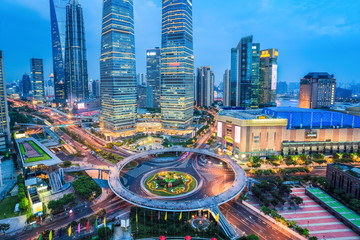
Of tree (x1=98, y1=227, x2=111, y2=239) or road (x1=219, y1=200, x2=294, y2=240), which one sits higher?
tree (x1=98, y1=227, x2=111, y2=239)

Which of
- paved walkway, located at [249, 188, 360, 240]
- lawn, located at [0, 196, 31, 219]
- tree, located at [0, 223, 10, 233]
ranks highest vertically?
tree, located at [0, 223, 10, 233]

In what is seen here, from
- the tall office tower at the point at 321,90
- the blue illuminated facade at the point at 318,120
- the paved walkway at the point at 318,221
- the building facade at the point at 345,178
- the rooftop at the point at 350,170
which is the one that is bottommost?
the paved walkway at the point at 318,221

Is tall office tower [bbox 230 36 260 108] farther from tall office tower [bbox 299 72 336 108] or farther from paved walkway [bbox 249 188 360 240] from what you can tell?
paved walkway [bbox 249 188 360 240]

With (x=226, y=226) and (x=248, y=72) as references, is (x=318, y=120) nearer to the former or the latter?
(x=226, y=226)

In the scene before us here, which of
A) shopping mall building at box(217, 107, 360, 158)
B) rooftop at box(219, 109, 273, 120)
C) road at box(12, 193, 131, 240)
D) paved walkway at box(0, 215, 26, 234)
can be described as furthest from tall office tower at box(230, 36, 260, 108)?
paved walkway at box(0, 215, 26, 234)

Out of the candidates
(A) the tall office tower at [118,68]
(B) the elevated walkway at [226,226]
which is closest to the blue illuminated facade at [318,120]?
(B) the elevated walkway at [226,226]

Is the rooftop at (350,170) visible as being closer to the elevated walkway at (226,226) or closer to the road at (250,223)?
the road at (250,223)

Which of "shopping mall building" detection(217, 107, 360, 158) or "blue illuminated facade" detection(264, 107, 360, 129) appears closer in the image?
"shopping mall building" detection(217, 107, 360, 158)

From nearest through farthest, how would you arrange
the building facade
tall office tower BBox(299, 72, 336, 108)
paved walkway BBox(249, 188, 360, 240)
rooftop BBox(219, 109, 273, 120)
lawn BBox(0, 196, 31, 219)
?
paved walkway BBox(249, 188, 360, 240) → lawn BBox(0, 196, 31, 219) → the building facade → rooftop BBox(219, 109, 273, 120) → tall office tower BBox(299, 72, 336, 108)

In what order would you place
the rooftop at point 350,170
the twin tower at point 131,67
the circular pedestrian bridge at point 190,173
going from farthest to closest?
1. the twin tower at point 131,67
2. the rooftop at point 350,170
3. the circular pedestrian bridge at point 190,173
